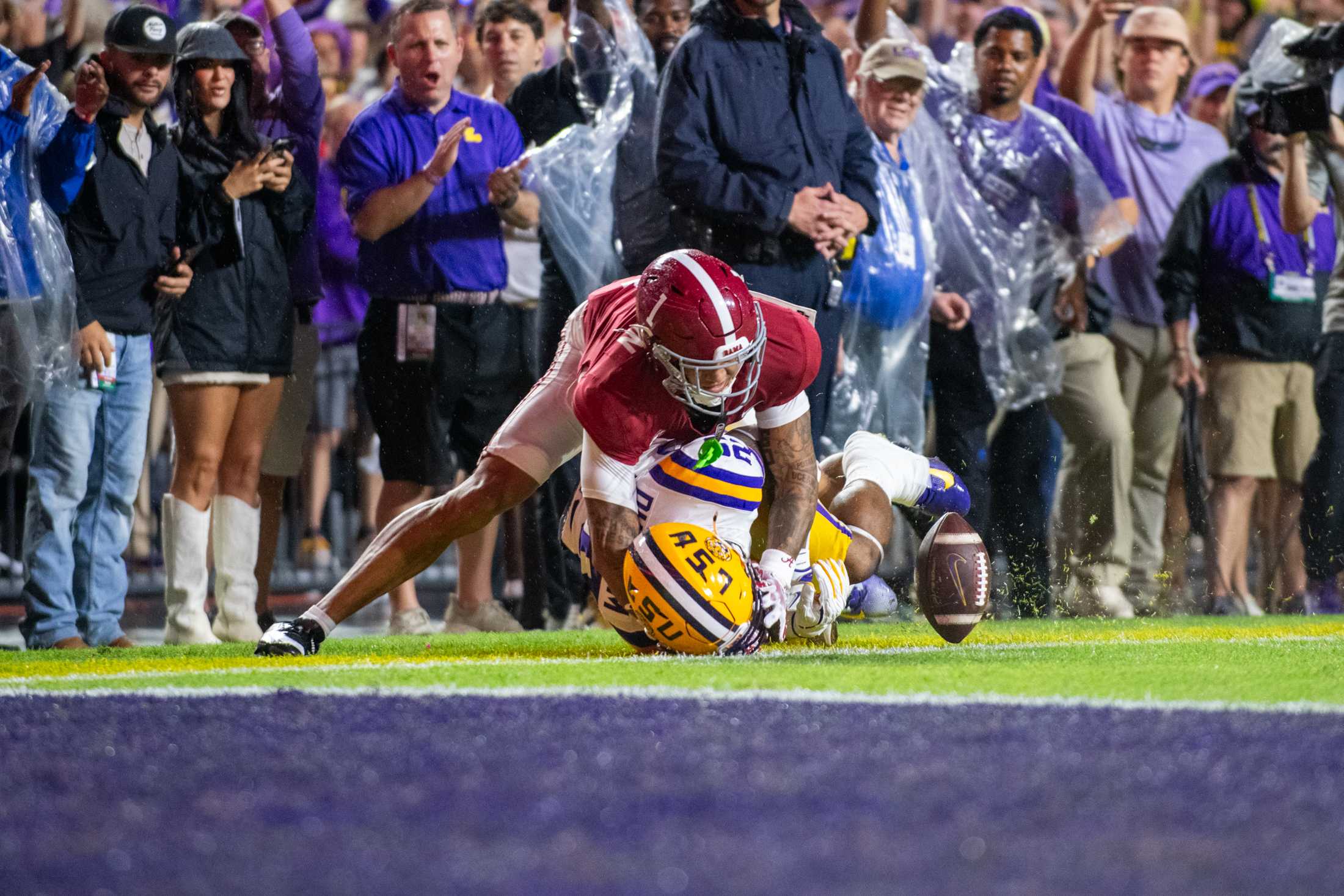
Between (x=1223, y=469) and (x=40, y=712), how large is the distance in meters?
5.98

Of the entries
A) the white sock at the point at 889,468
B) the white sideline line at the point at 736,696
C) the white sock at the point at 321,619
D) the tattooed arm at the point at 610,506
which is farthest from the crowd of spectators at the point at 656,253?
the white sideline line at the point at 736,696

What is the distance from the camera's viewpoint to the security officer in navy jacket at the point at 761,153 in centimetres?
671

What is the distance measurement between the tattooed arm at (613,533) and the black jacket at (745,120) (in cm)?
171

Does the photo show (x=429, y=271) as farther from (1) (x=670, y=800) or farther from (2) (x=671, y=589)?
(1) (x=670, y=800)

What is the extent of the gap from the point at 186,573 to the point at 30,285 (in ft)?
3.78

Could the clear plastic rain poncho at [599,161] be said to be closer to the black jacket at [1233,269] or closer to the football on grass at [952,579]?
the football on grass at [952,579]

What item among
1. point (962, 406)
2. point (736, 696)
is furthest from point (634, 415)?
point (962, 406)

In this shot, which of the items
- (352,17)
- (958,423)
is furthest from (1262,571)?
(352,17)

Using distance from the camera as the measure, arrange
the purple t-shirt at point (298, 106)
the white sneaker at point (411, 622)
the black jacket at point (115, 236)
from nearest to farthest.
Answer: the black jacket at point (115, 236)
the purple t-shirt at point (298, 106)
the white sneaker at point (411, 622)

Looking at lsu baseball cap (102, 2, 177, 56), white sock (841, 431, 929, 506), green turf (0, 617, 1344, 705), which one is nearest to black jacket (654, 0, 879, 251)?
white sock (841, 431, 929, 506)

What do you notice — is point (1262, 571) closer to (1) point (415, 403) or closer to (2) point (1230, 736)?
(1) point (415, 403)

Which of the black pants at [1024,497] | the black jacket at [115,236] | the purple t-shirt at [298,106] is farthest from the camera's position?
the black pants at [1024,497]

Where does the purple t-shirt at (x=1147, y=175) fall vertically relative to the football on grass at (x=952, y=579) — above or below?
above

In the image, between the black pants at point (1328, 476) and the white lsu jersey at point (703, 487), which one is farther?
the black pants at point (1328, 476)
